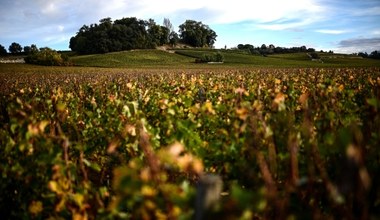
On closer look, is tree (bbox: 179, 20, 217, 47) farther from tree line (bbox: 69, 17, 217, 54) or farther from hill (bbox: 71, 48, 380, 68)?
hill (bbox: 71, 48, 380, 68)

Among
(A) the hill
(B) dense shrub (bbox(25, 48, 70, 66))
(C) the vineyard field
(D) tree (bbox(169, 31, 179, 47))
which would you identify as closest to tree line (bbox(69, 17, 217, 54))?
(D) tree (bbox(169, 31, 179, 47))

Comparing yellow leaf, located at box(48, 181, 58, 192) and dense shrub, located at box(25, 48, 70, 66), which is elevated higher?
dense shrub, located at box(25, 48, 70, 66)

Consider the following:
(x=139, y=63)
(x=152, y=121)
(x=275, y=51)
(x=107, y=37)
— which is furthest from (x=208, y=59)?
(x=152, y=121)

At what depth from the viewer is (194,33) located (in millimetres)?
127062

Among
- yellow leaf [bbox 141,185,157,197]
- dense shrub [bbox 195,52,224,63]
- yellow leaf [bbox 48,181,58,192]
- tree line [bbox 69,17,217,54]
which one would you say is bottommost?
yellow leaf [bbox 48,181,58,192]

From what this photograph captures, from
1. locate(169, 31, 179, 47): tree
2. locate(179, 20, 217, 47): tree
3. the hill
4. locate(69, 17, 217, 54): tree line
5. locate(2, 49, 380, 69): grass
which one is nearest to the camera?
locate(2, 49, 380, 69): grass

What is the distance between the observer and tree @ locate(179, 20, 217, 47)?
12744cm

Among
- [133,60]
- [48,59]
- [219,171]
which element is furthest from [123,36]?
[219,171]

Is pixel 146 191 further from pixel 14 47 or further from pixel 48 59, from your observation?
pixel 14 47

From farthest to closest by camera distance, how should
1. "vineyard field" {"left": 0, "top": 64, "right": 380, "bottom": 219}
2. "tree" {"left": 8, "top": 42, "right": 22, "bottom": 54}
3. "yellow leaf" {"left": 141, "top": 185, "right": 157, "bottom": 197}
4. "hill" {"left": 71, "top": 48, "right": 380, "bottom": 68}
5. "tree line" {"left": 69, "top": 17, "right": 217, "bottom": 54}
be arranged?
"tree" {"left": 8, "top": 42, "right": 22, "bottom": 54} → "tree line" {"left": 69, "top": 17, "right": 217, "bottom": 54} → "hill" {"left": 71, "top": 48, "right": 380, "bottom": 68} → "yellow leaf" {"left": 141, "top": 185, "right": 157, "bottom": 197} → "vineyard field" {"left": 0, "top": 64, "right": 380, "bottom": 219}

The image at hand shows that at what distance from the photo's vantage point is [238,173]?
295cm

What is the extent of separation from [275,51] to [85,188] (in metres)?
124

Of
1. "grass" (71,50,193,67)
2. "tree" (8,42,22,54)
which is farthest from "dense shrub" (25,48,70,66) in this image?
"tree" (8,42,22,54)

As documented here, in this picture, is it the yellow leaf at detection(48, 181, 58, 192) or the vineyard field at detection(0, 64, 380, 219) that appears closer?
the vineyard field at detection(0, 64, 380, 219)
